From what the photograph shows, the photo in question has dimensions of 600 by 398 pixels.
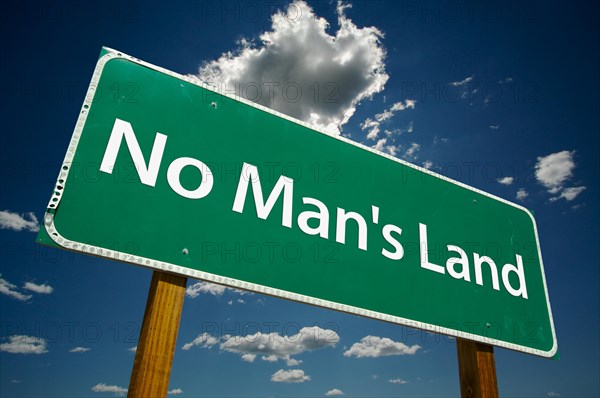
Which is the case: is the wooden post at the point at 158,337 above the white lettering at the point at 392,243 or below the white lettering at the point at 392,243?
below

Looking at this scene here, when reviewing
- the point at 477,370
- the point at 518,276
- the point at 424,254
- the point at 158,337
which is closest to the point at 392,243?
the point at 424,254

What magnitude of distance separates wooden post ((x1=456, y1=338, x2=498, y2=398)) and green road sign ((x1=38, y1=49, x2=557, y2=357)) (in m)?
0.12

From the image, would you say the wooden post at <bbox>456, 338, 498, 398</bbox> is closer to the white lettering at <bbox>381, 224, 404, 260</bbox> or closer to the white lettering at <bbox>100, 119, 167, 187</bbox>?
the white lettering at <bbox>381, 224, 404, 260</bbox>

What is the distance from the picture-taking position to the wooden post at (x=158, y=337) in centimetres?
165

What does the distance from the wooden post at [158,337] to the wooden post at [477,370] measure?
208cm

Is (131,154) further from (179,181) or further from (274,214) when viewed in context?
(274,214)

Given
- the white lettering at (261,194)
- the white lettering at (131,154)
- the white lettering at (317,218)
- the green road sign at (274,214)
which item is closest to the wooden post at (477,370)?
the green road sign at (274,214)

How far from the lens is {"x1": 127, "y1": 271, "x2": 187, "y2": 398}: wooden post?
5.43 feet

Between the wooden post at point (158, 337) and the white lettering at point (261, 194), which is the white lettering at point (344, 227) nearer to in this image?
the white lettering at point (261, 194)

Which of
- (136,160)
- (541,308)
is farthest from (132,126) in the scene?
(541,308)

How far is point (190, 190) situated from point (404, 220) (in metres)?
1.54

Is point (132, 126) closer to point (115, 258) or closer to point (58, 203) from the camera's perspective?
point (58, 203)

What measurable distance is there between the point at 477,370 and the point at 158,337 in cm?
216

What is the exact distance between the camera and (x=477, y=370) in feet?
8.99
